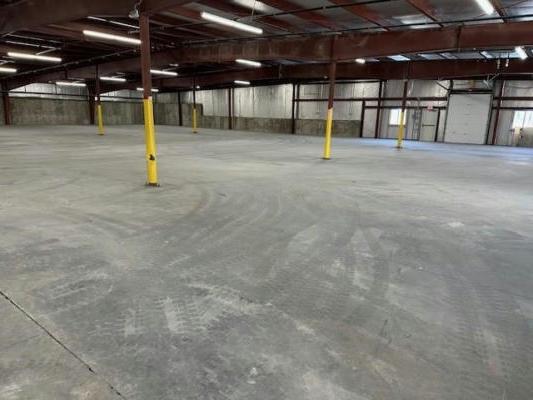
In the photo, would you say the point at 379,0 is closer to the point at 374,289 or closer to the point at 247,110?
the point at 374,289

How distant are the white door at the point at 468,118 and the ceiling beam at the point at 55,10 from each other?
19159 millimetres

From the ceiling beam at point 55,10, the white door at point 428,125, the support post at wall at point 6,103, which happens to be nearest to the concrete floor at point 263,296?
the ceiling beam at point 55,10

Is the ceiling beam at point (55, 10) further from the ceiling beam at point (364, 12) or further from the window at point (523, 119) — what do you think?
the window at point (523, 119)

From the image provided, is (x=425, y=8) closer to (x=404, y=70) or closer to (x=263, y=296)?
(x=404, y=70)

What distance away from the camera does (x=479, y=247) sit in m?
4.29

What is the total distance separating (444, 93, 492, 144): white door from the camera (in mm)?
20062

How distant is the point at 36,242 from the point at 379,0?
8.64 metres

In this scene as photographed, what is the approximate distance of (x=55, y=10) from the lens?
8.95 metres

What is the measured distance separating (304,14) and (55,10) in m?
6.48

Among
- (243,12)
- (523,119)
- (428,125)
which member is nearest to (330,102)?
(243,12)

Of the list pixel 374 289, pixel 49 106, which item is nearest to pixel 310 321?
pixel 374 289

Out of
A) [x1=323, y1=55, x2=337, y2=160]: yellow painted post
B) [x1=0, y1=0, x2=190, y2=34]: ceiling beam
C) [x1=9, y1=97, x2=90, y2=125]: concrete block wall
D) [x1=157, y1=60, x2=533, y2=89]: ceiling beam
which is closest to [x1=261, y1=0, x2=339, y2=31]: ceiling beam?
[x1=323, y1=55, x2=337, y2=160]: yellow painted post

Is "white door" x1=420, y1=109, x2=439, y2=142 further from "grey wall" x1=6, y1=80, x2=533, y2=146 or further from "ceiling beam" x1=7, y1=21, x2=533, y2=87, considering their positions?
"ceiling beam" x1=7, y1=21, x2=533, y2=87

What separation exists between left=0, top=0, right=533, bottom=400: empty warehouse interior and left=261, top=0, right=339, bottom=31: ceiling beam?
7cm
